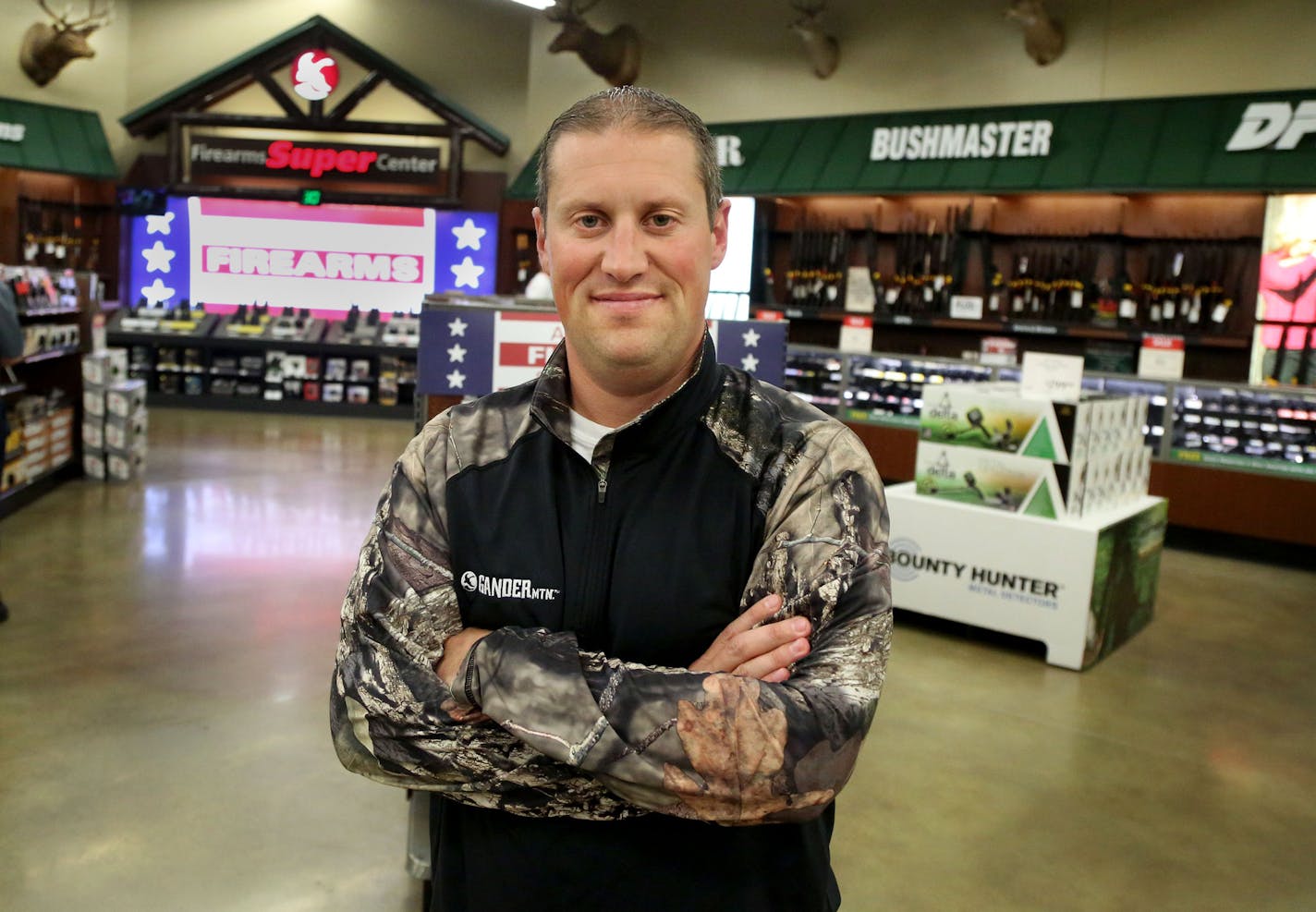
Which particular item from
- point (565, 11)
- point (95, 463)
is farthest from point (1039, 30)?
point (95, 463)

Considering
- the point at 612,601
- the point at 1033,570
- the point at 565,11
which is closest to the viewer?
the point at 612,601

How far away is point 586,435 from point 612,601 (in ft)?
0.67

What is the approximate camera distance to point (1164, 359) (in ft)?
24.2

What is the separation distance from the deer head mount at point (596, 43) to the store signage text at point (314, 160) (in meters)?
2.29

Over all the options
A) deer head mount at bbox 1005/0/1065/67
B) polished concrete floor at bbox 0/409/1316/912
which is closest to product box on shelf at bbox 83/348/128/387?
polished concrete floor at bbox 0/409/1316/912

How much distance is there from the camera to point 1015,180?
870cm

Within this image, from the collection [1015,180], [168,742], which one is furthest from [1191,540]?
[168,742]

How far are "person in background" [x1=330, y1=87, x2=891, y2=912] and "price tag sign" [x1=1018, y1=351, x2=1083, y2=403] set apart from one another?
386 centimetres

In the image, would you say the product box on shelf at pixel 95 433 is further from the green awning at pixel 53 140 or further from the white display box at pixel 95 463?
the green awning at pixel 53 140

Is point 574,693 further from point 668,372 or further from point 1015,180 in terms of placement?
point 1015,180

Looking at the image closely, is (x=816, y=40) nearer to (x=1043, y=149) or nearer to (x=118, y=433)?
(x=1043, y=149)

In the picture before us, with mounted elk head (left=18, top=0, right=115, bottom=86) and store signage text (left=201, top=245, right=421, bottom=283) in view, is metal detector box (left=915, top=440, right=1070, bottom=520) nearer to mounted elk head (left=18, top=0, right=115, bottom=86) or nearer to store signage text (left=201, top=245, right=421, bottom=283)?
store signage text (left=201, top=245, right=421, bottom=283)

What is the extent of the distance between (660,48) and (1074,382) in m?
7.51

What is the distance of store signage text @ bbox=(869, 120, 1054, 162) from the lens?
873cm
